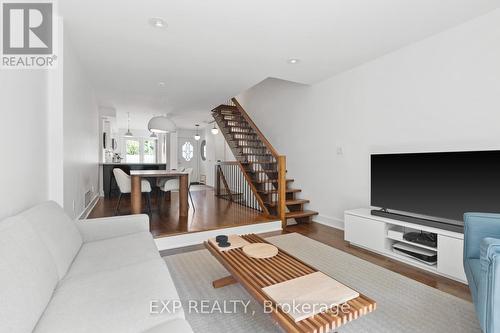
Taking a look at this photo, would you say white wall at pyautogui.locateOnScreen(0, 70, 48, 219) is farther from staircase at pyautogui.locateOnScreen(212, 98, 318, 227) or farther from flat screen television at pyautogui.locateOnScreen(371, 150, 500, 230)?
flat screen television at pyautogui.locateOnScreen(371, 150, 500, 230)

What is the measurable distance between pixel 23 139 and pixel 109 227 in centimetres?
95

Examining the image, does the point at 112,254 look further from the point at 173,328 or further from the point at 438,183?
the point at 438,183

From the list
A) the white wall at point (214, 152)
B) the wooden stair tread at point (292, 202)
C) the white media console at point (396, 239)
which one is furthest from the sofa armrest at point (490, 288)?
the white wall at point (214, 152)

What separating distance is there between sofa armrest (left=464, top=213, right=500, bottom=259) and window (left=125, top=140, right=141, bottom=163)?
10.9 m

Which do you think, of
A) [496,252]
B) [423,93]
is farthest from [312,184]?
[496,252]

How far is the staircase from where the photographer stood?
4129 mm

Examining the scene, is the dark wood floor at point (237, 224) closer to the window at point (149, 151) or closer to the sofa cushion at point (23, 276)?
the sofa cushion at point (23, 276)

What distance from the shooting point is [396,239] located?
2680mm

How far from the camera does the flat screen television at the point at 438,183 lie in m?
2.21

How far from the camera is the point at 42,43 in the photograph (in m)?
2.30

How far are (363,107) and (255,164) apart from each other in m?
2.59

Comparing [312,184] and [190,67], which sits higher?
[190,67]

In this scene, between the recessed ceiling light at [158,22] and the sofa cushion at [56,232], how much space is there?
1.92 m

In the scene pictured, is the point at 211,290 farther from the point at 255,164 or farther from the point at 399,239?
the point at 255,164
